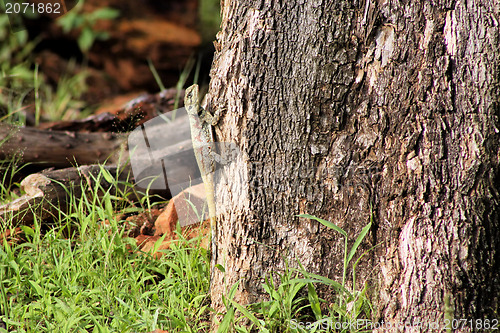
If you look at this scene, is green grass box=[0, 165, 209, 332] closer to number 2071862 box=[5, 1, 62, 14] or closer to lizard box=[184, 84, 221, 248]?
lizard box=[184, 84, 221, 248]

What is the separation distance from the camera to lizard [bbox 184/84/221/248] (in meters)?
1.79

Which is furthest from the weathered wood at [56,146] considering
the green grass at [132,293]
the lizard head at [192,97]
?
the lizard head at [192,97]

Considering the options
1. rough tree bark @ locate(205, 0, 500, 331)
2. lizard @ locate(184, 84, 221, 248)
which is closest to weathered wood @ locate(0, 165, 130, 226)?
lizard @ locate(184, 84, 221, 248)

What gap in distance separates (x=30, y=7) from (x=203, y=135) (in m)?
4.24

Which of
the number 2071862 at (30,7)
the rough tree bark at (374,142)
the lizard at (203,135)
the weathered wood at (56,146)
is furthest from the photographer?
the number 2071862 at (30,7)

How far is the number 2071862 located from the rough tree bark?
390cm

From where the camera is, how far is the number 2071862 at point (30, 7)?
4699mm

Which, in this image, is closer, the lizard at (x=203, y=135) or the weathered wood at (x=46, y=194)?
the lizard at (x=203, y=135)

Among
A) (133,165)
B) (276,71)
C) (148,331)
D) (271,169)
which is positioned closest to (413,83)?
(276,71)

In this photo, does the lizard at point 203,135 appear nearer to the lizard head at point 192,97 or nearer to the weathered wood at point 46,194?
the lizard head at point 192,97

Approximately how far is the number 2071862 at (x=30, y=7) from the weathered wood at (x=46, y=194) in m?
2.87

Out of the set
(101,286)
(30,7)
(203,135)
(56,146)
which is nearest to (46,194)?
(56,146)

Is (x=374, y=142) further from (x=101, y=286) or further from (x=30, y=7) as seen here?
(x=30, y=7)

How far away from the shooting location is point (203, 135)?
1.81m
